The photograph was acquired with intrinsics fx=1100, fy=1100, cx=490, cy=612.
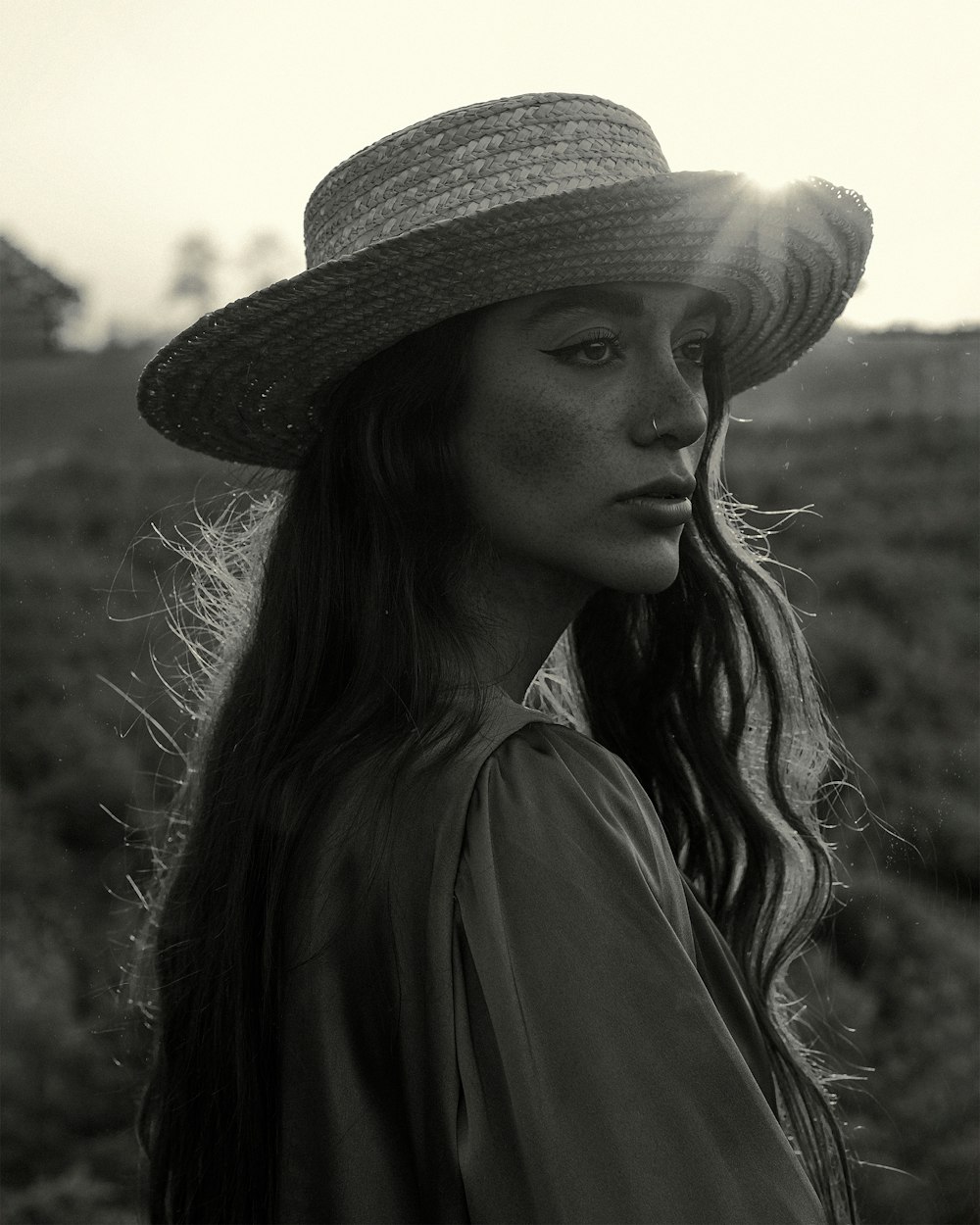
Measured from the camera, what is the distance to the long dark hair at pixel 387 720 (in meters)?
1.45

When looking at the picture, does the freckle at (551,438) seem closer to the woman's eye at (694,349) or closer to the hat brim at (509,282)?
the hat brim at (509,282)

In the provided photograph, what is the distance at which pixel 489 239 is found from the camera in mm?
1394

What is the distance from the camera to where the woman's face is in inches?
58.6

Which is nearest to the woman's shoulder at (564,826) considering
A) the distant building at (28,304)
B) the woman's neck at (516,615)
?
the woman's neck at (516,615)

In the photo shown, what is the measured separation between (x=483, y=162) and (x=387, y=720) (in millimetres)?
759

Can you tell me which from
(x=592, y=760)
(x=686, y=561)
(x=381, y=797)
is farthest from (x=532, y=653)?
(x=686, y=561)

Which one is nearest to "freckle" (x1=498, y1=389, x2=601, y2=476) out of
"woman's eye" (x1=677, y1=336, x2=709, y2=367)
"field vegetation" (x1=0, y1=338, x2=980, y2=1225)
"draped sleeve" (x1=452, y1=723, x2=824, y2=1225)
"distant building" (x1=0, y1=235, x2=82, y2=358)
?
"woman's eye" (x1=677, y1=336, x2=709, y2=367)

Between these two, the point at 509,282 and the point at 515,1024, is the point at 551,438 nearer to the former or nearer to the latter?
the point at 509,282

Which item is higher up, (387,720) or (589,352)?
(589,352)

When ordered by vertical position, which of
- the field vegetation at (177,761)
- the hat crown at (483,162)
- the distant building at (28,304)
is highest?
the distant building at (28,304)

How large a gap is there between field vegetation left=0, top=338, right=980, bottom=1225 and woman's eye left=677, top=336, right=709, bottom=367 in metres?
0.93

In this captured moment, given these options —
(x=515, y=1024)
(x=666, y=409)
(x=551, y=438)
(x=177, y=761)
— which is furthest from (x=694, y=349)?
(x=177, y=761)

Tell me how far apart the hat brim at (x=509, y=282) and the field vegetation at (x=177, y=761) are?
549 millimetres

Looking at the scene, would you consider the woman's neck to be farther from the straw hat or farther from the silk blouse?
the straw hat
